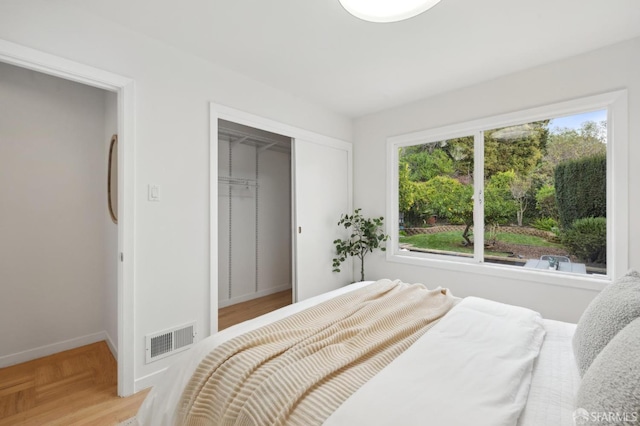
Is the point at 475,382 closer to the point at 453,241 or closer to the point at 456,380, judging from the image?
the point at 456,380

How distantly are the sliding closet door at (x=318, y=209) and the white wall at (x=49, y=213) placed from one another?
1.89 metres

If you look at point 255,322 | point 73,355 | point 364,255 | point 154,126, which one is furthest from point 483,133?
point 73,355

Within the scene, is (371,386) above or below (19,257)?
below

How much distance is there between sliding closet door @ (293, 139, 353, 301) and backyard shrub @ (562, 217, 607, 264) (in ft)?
7.25

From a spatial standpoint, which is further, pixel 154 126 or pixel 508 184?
pixel 508 184

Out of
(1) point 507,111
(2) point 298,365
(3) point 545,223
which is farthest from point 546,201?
(2) point 298,365

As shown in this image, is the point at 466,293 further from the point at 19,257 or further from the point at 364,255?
the point at 19,257

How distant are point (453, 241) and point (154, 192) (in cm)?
288

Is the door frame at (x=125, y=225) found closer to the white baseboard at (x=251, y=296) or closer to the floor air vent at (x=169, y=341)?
the floor air vent at (x=169, y=341)

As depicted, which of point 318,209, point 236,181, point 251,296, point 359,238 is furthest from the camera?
point 251,296

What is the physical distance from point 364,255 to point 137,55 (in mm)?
2999

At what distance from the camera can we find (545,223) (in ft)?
8.59

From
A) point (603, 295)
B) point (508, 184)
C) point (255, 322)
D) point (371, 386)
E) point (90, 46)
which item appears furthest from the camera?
point (508, 184)

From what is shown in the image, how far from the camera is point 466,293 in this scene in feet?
9.51
